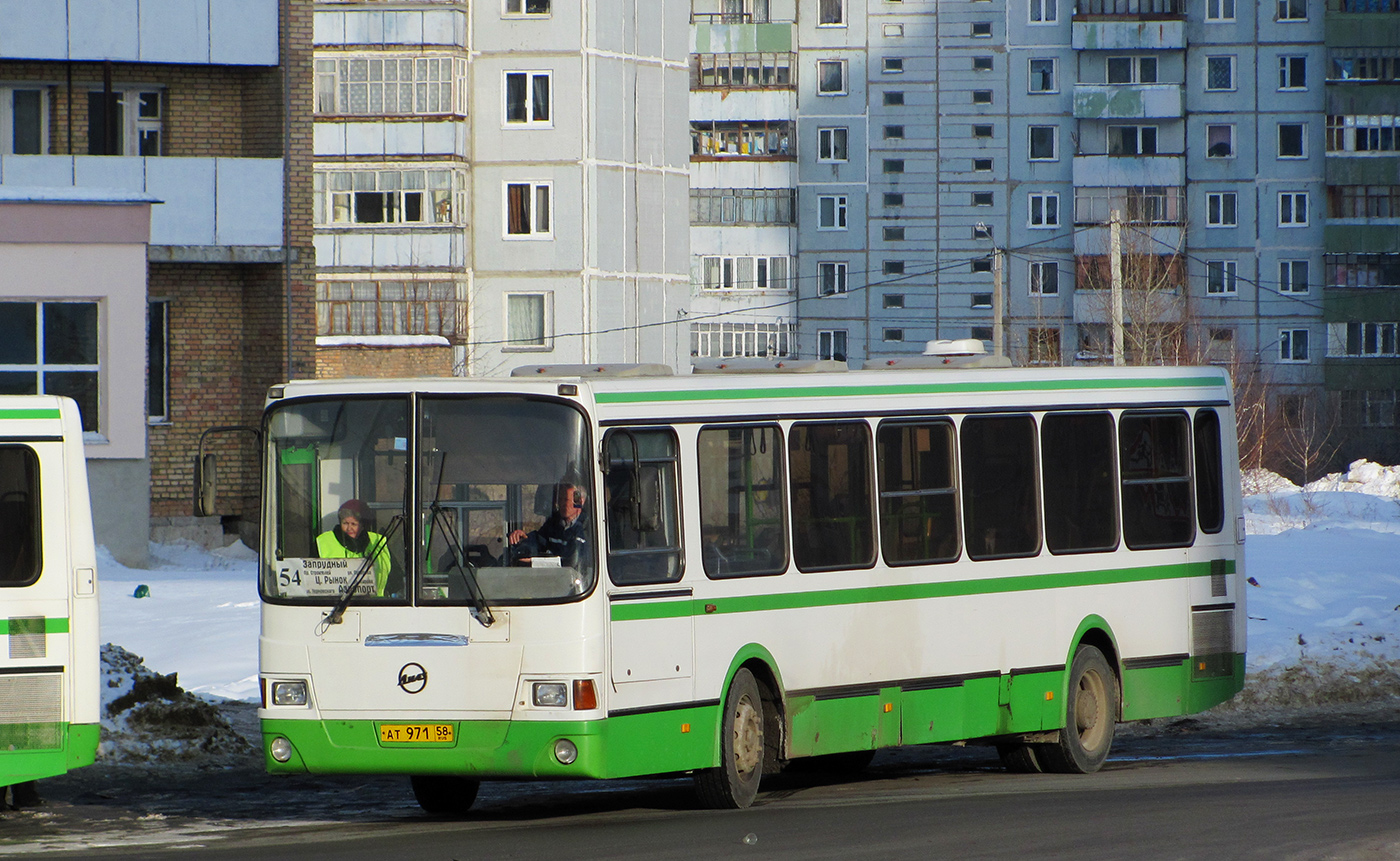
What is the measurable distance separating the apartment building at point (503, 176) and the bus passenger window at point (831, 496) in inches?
1813

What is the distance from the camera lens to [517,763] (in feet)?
36.6

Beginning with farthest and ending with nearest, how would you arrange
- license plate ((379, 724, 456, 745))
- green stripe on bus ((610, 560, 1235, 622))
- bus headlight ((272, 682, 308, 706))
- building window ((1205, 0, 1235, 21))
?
building window ((1205, 0, 1235, 21)) → green stripe on bus ((610, 560, 1235, 622)) → bus headlight ((272, 682, 308, 706)) → license plate ((379, 724, 456, 745))

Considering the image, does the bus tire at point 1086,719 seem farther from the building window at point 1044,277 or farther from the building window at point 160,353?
the building window at point 1044,277

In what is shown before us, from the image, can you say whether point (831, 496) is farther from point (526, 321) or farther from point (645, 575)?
point (526, 321)

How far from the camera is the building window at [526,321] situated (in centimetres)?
6034

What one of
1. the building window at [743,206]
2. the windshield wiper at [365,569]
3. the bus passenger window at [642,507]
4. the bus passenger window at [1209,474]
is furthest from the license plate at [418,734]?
the building window at [743,206]

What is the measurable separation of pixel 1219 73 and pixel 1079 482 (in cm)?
7270

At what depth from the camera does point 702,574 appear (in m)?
12.0

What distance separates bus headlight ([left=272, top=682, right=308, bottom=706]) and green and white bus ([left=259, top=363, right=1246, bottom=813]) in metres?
0.01

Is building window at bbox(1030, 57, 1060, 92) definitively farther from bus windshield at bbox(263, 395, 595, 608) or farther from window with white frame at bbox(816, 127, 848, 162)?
bus windshield at bbox(263, 395, 595, 608)

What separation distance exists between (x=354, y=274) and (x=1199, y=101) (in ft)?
126

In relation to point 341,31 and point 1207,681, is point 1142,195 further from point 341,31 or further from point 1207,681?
point 1207,681

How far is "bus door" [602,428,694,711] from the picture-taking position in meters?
11.4

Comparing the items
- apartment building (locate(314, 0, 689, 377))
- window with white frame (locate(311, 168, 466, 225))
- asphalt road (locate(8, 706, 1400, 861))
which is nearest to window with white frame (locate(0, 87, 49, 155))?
asphalt road (locate(8, 706, 1400, 861))
